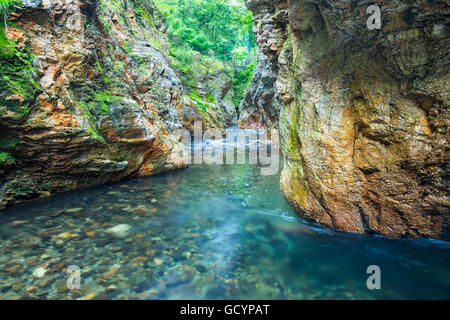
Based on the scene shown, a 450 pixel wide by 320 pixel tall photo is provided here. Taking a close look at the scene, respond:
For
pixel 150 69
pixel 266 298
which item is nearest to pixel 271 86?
pixel 150 69

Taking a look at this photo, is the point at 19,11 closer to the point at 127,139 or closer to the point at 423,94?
the point at 127,139

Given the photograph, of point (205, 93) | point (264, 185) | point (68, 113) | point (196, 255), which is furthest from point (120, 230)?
point (205, 93)

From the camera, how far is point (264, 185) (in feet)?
20.4

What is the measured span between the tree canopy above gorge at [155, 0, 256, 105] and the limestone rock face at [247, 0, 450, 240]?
1908 cm

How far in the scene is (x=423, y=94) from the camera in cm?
250

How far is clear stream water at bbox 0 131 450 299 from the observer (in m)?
2.34

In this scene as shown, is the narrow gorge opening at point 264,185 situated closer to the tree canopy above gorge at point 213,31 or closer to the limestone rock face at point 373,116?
the limestone rock face at point 373,116

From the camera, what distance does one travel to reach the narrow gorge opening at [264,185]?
2.42 metres

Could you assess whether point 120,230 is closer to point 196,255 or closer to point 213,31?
point 196,255

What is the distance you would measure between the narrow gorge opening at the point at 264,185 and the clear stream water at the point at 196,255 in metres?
0.02

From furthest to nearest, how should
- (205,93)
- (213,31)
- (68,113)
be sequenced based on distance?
(213,31), (205,93), (68,113)

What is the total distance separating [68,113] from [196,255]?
4011mm

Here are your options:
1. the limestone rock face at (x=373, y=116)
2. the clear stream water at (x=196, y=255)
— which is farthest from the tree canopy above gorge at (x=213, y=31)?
the limestone rock face at (x=373, y=116)

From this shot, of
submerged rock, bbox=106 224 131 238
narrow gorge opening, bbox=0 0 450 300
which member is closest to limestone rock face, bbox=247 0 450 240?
narrow gorge opening, bbox=0 0 450 300
